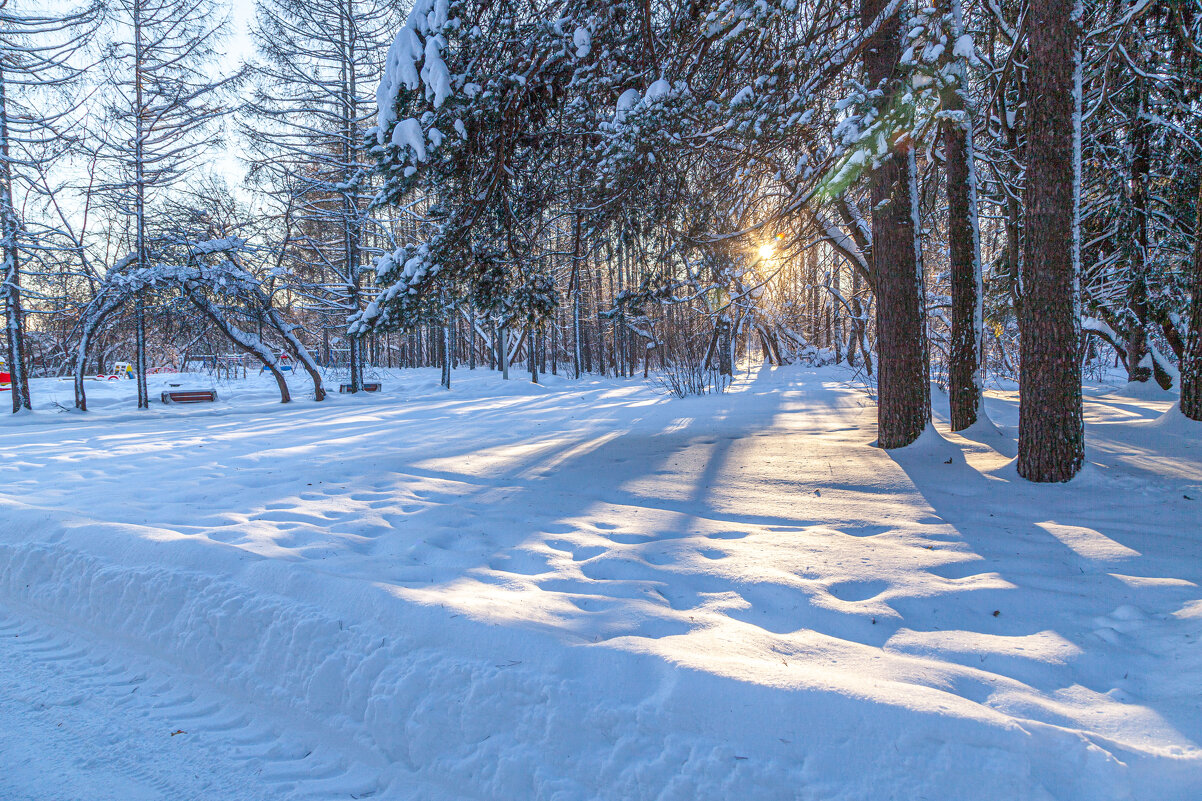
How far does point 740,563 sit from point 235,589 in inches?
107

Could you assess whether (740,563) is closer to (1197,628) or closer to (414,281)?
(1197,628)

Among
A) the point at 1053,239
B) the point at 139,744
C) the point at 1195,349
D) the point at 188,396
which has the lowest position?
the point at 139,744

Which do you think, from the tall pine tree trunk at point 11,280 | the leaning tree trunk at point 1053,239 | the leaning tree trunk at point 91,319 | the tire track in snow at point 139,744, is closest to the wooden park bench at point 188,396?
the leaning tree trunk at point 91,319

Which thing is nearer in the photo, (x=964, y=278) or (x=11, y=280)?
(x=964, y=278)

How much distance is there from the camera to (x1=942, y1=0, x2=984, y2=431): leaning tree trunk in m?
6.30

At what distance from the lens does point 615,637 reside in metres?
2.30

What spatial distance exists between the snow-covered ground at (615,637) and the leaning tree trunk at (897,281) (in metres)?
0.85

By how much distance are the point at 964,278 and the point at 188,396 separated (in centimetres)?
1774

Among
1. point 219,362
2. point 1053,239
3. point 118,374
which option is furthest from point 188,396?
point 118,374

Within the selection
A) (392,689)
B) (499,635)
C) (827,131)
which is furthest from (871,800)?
(827,131)

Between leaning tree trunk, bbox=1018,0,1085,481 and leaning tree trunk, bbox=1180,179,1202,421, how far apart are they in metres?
2.35

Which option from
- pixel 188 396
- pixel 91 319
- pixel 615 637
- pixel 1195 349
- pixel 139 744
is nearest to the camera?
pixel 139 744

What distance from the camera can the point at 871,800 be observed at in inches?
64.1

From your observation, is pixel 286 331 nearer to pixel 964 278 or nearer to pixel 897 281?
pixel 897 281
